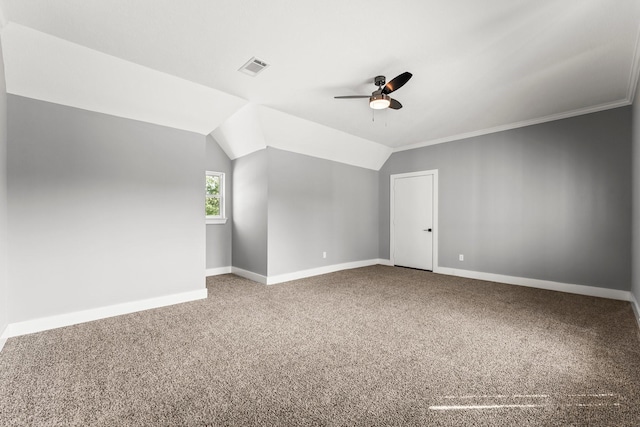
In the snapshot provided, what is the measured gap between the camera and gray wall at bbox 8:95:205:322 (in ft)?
9.54

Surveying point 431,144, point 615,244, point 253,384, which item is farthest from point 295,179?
point 615,244

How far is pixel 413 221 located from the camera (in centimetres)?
627

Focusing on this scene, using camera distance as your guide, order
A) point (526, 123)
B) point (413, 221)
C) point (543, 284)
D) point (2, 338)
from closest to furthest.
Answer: point (2, 338)
point (543, 284)
point (526, 123)
point (413, 221)

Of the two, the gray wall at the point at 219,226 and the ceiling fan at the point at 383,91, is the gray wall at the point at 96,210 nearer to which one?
the gray wall at the point at 219,226

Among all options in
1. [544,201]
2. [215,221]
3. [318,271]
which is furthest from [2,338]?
[544,201]

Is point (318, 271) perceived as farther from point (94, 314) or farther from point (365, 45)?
point (365, 45)

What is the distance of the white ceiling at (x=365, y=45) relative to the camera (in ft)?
7.48

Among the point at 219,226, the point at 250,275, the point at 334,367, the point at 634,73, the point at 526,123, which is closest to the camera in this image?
the point at 334,367

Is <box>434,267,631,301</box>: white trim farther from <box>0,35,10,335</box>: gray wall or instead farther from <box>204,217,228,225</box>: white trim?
<box>0,35,10,335</box>: gray wall

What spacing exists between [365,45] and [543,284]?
467cm

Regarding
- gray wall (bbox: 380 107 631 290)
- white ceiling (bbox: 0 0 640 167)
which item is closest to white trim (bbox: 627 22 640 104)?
white ceiling (bbox: 0 0 640 167)

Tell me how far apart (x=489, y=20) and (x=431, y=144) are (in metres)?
3.66

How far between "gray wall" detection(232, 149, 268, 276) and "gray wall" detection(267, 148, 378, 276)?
168 mm

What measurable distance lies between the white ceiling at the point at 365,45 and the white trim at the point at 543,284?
2.71m
